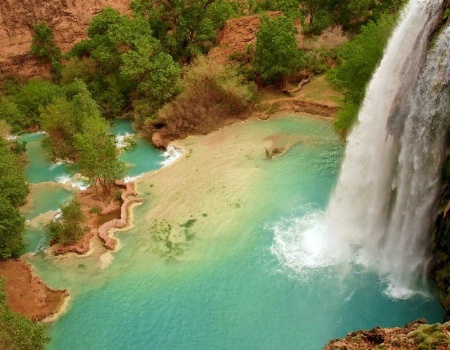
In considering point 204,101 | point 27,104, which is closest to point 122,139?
point 204,101

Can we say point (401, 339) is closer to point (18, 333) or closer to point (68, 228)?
point (18, 333)

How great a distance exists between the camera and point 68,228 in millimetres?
17562

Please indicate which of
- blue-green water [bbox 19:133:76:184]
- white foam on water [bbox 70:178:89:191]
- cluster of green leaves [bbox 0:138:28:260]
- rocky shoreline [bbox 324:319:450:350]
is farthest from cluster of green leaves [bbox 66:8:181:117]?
rocky shoreline [bbox 324:319:450:350]

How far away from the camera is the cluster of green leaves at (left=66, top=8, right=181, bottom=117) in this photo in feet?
86.0

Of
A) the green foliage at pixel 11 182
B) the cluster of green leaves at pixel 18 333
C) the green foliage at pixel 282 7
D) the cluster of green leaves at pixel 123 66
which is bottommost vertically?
the cluster of green leaves at pixel 18 333

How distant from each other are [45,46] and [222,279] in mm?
26402

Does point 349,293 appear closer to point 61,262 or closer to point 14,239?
point 61,262

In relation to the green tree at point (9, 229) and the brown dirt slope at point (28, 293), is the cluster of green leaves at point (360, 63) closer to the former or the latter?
the brown dirt slope at point (28, 293)

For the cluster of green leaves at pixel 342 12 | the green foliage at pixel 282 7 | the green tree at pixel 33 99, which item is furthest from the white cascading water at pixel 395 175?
the green tree at pixel 33 99

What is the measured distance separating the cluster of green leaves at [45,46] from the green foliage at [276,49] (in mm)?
15889

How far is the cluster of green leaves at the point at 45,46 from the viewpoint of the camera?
3312cm

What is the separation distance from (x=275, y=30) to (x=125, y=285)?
710 inches

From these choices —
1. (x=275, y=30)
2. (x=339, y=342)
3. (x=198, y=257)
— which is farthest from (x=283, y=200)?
(x=275, y=30)

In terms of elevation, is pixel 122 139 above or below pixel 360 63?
below
